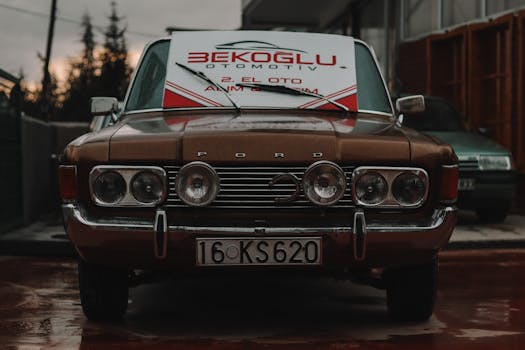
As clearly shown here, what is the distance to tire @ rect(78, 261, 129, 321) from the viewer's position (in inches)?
215

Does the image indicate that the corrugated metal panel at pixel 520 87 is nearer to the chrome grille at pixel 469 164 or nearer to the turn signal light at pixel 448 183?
the chrome grille at pixel 469 164

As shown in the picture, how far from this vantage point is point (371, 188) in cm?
504

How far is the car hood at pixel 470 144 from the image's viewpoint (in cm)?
1113

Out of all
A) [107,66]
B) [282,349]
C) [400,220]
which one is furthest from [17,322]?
[107,66]

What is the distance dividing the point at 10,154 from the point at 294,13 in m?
19.7

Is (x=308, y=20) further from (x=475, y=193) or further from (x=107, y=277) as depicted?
(x=107, y=277)

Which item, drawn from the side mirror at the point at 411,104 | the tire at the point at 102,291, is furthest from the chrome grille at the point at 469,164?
the tire at the point at 102,291

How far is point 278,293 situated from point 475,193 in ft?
15.6

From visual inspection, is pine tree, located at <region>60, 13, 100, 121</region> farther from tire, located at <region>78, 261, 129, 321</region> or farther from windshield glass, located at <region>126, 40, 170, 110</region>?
tire, located at <region>78, 261, 129, 321</region>

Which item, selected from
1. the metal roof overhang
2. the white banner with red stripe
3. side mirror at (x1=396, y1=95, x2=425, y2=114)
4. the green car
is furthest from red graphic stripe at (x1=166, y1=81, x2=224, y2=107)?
the metal roof overhang

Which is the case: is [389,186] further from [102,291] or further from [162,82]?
[162,82]

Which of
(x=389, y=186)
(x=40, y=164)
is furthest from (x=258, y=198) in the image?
(x=40, y=164)

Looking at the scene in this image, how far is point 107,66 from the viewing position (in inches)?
2076

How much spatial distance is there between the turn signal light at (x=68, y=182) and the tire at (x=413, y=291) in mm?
1717
